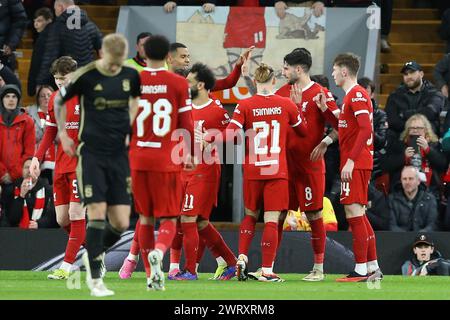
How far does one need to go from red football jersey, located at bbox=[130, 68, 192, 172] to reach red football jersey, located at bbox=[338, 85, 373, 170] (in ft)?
7.83

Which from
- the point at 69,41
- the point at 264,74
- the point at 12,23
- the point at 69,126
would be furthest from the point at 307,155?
the point at 12,23

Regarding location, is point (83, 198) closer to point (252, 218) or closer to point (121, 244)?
point (252, 218)

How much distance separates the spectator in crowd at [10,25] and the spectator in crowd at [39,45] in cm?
25

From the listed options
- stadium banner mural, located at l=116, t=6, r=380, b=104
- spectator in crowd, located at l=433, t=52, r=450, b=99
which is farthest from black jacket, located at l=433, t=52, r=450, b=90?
stadium banner mural, located at l=116, t=6, r=380, b=104

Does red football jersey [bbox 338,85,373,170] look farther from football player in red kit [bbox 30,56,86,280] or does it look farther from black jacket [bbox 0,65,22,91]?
black jacket [bbox 0,65,22,91]

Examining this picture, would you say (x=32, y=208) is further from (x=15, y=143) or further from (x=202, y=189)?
(x=202, y=189)

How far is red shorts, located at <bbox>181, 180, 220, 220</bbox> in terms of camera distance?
46.4 ft

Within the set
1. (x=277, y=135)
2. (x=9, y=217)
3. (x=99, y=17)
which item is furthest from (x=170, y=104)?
(x=99, y=17)

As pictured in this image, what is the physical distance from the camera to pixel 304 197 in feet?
47.1

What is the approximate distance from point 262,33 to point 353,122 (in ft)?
17.1

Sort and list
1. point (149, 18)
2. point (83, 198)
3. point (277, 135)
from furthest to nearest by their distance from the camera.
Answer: point (149, 18) < point (277, 135) < point (83, 198)

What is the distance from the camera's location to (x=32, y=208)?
17516 mm

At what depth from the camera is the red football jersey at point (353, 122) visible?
13.8 m

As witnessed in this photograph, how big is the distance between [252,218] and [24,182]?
4163 mm
